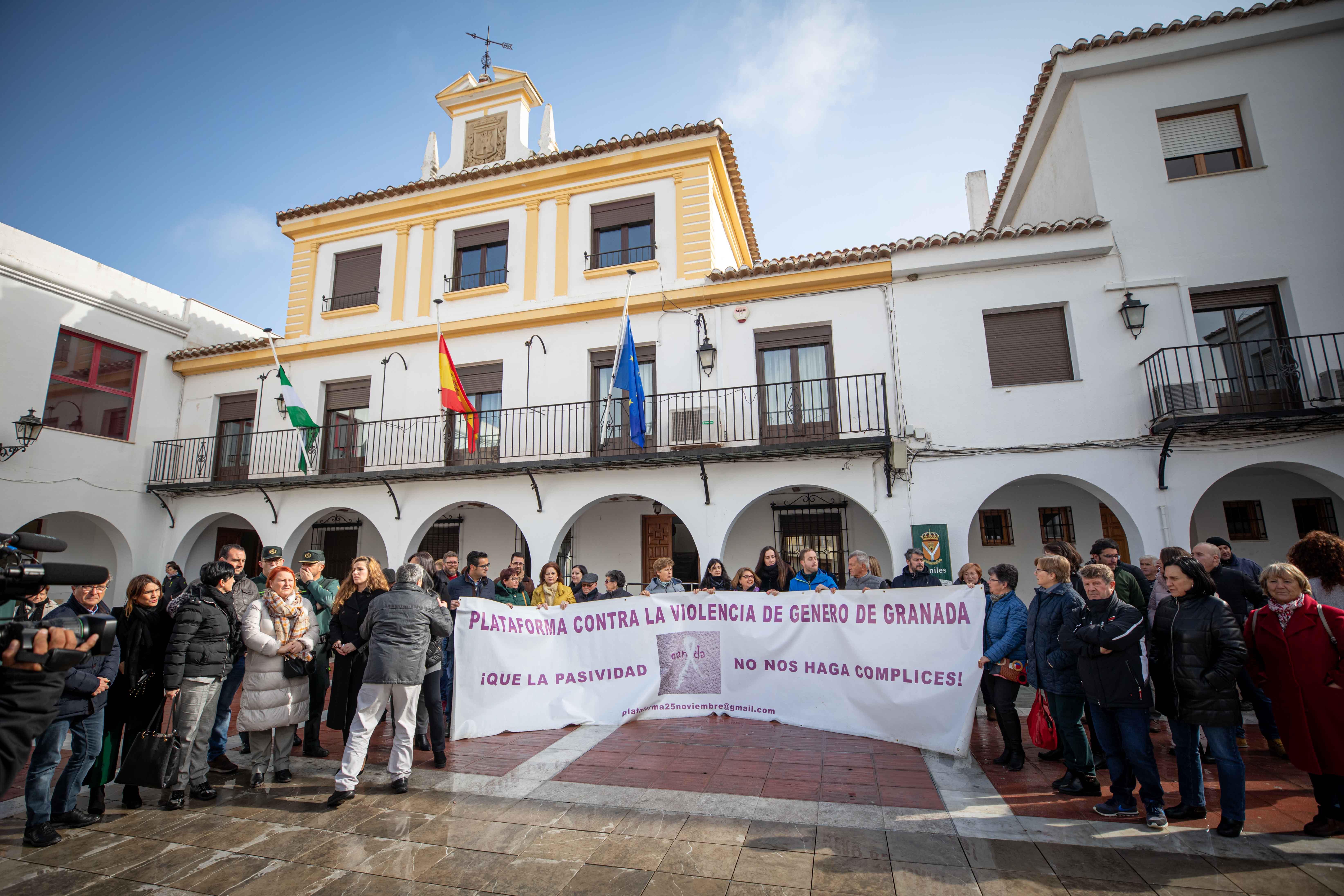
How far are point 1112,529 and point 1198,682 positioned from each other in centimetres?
770

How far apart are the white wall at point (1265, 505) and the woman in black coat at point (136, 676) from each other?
12.7m

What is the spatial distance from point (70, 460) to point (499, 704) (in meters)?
11.5

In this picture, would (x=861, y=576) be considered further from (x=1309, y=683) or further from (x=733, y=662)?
(x=1309, y=683)

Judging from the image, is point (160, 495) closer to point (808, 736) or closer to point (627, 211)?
point (627, 211)

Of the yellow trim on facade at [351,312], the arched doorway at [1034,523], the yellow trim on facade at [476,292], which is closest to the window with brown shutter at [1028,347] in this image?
the arched doorway at [1034,523]

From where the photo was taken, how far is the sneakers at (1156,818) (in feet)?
12.3

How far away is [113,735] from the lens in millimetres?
4445

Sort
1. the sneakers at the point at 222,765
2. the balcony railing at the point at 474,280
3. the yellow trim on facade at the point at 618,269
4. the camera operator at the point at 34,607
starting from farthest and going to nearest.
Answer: the balcony railing at the point at 474,280 < the yellow trim on facade at the point at 618,269 < the sneakers at the point at 222,765 < the camera operator at the point at 34,607

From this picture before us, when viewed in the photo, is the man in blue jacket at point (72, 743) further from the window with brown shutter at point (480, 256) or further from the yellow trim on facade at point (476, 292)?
the window with brown shutter at point (480, 256)

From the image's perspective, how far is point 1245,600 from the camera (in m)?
5.13

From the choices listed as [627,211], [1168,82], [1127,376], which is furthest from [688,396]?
[1168,82]

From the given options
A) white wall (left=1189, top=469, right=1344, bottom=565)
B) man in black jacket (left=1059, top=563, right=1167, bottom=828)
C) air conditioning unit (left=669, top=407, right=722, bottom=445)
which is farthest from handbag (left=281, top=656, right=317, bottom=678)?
white wall (left=1189, top=469, right=1344, bottom=565)

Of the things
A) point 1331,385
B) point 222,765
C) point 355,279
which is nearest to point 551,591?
point 222,765

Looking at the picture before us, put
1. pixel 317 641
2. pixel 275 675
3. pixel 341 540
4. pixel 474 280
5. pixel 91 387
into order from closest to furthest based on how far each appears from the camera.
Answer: pixel 275 675 → pixel 317 641 → pixel 91 387 → pixel 474 280 → pixel 341 540
